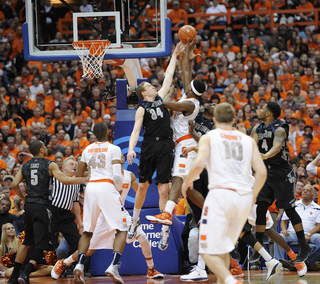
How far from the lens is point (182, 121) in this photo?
8234 mm

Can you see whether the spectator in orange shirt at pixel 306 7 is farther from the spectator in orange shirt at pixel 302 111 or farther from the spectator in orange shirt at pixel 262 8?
the spectator in orange shirt at pixel 302 111

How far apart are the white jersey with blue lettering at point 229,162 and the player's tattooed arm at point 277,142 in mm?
2241

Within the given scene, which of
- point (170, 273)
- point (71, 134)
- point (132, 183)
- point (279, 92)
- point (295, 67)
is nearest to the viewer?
point (132, 183)

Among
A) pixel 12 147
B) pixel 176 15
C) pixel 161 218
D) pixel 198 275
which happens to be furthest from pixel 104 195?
pixel 176 15

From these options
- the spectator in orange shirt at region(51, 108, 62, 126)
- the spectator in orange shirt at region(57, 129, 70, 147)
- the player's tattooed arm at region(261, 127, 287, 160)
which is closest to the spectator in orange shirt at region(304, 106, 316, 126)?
the spectator in orange shirt at region(57, 129, 70, 147)

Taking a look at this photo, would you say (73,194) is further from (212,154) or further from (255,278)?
(212,154)

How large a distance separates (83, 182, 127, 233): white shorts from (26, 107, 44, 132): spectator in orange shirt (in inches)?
306

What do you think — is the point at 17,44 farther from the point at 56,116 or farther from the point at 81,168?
the point at 81,168

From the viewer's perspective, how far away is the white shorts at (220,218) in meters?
5.39

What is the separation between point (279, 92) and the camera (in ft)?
51.1

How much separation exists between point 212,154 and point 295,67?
479 inches

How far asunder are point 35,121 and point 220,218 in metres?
10.8

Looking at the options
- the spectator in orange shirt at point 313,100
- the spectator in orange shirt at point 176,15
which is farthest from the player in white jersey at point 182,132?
the spectator in orange shirt at point 176,15

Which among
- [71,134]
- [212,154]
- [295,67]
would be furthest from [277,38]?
[212,154]
